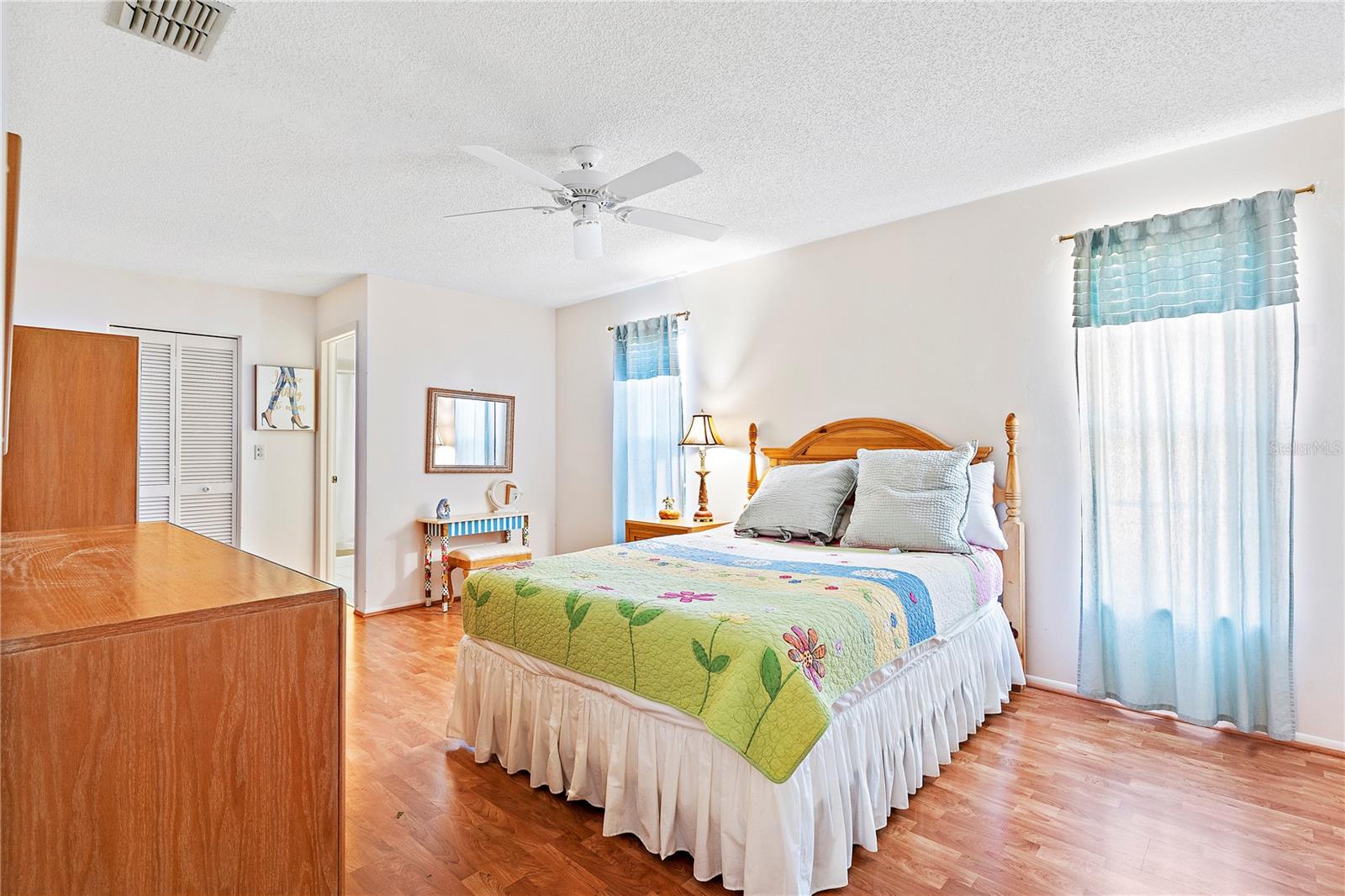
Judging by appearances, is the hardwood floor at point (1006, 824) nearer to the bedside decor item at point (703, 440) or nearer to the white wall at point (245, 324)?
the bedside decor item at point (703, 440)

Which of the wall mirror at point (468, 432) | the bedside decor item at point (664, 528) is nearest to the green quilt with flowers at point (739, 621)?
the bedside decor item at point (664, 528)

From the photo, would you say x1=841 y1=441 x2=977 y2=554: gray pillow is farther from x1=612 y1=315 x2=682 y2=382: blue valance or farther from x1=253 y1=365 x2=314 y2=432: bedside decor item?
x1=253 y1=365 x2=314 y2=432: bedside decor item

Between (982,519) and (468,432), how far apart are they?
12.6 feet

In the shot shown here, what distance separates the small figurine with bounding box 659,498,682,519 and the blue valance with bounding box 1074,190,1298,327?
2661 millimetres

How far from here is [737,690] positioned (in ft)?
5.61

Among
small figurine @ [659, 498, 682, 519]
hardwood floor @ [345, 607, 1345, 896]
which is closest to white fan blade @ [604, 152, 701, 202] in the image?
hardwood floor @ [345, 607, 1345, 896]

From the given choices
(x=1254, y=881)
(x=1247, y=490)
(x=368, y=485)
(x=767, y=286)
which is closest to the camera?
(x=1254, y=881)

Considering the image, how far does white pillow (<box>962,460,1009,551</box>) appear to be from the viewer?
3.11 m

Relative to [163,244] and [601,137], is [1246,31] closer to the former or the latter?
[601,137]

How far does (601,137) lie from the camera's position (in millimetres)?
2660

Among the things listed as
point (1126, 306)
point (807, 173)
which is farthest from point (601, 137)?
point (1126, 306)

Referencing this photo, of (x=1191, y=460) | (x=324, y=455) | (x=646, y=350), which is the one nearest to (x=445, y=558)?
(x=324, y=455)

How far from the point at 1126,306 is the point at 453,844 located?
3.39 m

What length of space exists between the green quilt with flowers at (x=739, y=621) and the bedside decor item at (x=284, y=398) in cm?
358
